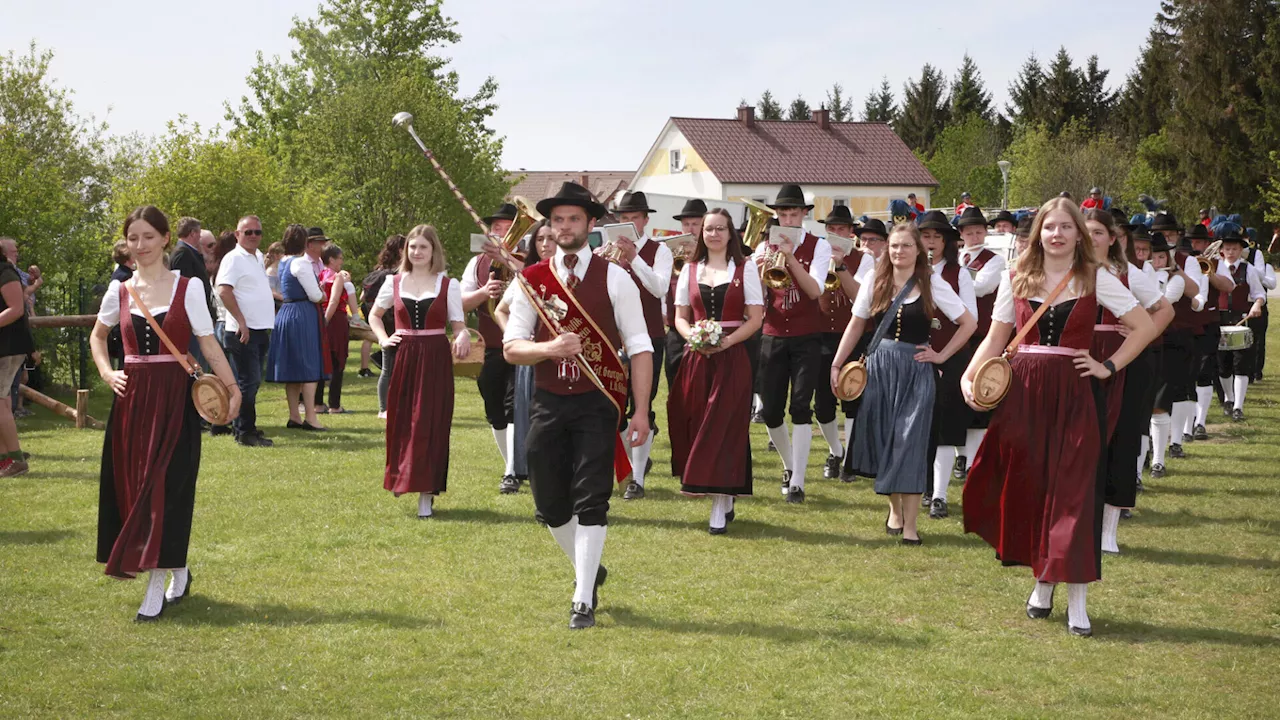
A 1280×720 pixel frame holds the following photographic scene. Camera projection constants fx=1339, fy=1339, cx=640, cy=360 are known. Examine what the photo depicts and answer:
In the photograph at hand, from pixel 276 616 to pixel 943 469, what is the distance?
4.97m

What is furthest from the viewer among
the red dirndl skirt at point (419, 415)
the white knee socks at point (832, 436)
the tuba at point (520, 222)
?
the white knee socks at point (832, 436)

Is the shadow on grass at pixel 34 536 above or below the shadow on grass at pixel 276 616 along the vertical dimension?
below

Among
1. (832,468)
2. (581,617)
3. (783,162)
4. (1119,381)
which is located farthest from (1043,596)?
(783,162)

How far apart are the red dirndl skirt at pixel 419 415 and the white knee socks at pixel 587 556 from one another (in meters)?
2.84

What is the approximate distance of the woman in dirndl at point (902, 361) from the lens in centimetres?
832

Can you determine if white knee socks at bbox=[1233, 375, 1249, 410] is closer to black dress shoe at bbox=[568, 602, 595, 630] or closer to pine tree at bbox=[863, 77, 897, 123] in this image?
black dress shoe at bbox=[568, 602, 595, 630]

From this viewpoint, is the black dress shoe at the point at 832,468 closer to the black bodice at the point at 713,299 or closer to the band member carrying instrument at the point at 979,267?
the band member carrying instrument at the point at 979,267

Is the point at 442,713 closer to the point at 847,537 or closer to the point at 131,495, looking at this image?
the point at 131,495

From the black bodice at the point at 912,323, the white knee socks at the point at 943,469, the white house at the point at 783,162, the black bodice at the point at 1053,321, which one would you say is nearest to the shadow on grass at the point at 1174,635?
the black bodice at the point at 1053,321

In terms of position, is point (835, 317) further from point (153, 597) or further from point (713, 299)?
point (153, 597)

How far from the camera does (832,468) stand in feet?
37.3

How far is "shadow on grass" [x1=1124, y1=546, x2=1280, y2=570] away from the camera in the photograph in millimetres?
8086

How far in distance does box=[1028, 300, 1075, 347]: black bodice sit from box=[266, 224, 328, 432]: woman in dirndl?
29.3ft

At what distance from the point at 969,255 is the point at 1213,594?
3.87 m
